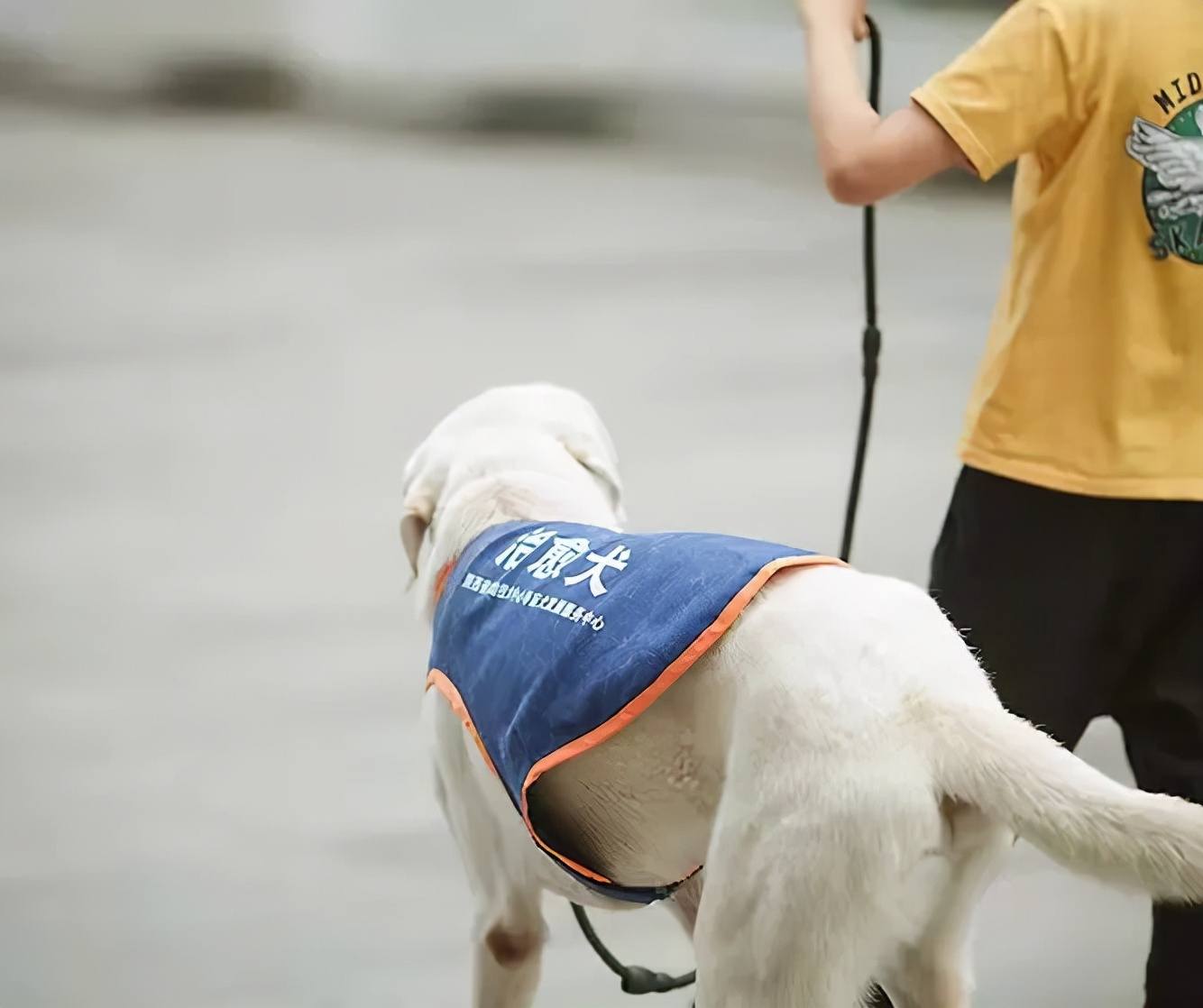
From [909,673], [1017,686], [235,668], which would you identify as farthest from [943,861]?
[235,668]

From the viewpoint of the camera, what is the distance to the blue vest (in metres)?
0.92

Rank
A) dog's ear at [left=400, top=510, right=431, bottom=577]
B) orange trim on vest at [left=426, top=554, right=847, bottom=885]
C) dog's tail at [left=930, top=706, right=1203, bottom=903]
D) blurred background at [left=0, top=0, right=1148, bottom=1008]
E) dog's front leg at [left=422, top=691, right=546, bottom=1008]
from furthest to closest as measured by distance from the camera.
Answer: blurred background at [left=0, top=0, right=1148, bottom=1008] < dog's ear at [left=400, top=510, right=431, bottom=577] < dog's front leg at [left=422, top=691, right=546, bottom=1008] < orange trim on vest at [left=426, top=554, right=847, bottom=885] < dog's tail at [left=930, top=706, right=1203, bottom=903]

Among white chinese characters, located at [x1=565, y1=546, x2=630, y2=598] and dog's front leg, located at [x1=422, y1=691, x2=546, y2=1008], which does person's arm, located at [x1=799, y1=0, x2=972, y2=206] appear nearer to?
white chinese characters, located at [x1=565, y1=546, x2=630, y2=598]

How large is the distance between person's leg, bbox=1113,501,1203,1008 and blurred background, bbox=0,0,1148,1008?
85cm

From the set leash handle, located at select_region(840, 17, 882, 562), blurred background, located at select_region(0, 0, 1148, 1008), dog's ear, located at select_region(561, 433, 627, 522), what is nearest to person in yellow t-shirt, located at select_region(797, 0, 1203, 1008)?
leash handle, located at select_region(840, 17, 882, 562)

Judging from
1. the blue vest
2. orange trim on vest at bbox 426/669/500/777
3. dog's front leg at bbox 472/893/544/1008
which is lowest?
dog's front leg at bbox 472/893/544/1008

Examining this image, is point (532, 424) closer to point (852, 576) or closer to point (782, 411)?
point (852, 576)

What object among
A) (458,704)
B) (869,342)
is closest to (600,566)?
(458,704)

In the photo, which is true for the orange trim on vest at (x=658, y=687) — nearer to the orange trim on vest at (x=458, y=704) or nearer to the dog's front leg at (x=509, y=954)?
the orange trim on vest at (x=458, y=704)

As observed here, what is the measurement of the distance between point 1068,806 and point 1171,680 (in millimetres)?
515

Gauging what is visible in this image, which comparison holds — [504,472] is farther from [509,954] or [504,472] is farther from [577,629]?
[509,954]

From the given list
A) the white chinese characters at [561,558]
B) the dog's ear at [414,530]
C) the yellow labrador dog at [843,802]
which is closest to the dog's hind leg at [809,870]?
the yellow labrador dog at [843,802]

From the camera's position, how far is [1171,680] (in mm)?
1237

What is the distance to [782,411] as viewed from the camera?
278 cm
